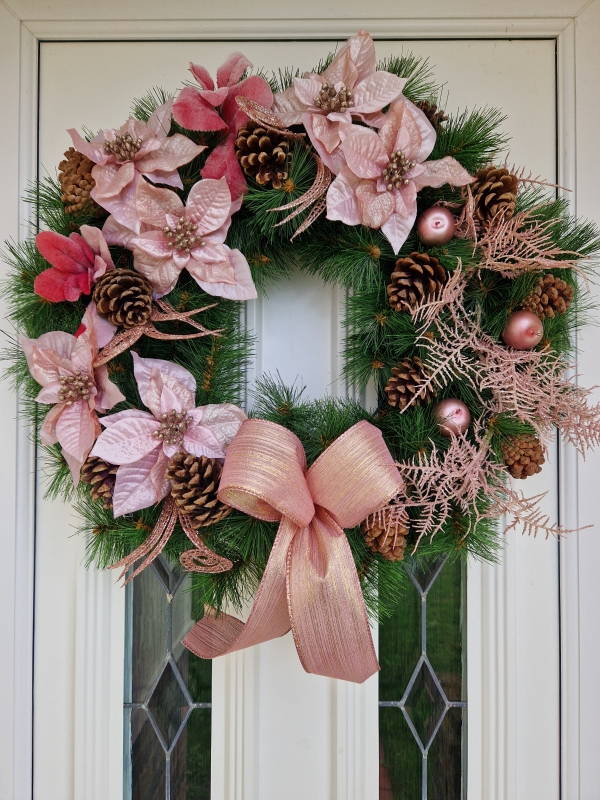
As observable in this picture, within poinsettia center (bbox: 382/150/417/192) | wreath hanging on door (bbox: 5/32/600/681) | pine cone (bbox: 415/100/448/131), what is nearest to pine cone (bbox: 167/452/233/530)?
wreath hanging on door (bbox: 5/32/600/681)

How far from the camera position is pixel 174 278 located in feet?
2.13

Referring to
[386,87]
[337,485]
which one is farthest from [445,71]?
[337,485]

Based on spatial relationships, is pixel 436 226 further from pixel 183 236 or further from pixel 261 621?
pixel 261 621

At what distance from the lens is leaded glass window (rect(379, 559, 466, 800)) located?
825 millimetres

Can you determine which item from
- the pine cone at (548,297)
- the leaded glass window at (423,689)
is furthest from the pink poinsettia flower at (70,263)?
the leaded glass window at (423,689)

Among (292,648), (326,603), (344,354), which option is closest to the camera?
(326,603)

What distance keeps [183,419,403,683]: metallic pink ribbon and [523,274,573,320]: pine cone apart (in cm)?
27

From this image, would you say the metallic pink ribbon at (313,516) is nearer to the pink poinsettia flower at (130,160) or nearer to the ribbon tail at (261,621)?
the ribbon tail at (261,621)

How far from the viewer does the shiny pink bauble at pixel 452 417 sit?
627 mm

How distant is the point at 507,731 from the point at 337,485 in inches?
21.8

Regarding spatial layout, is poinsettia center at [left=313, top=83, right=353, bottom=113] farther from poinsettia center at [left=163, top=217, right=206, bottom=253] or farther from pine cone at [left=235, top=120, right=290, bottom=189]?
poinsettia center at [left=163, top=217, right=206, bottom=253]

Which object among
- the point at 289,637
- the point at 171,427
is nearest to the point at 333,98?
the point at 171,427

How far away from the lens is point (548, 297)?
635 millimetres

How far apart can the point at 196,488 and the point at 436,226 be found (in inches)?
17.8
